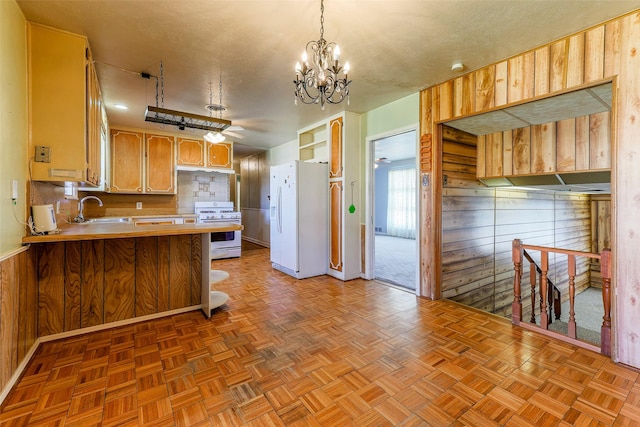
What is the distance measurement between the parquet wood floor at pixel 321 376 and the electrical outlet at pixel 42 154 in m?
1.44

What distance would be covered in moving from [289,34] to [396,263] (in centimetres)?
445

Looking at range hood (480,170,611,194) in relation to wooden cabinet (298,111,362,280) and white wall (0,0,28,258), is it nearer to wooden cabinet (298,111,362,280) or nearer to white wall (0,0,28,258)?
wooden cabinet (298,111,362,280)

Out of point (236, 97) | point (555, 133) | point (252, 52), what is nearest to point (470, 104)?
point (555, 133)

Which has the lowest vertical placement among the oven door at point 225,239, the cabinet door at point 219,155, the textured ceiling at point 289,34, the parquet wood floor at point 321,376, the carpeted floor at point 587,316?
the carpeted floor at point 587,316

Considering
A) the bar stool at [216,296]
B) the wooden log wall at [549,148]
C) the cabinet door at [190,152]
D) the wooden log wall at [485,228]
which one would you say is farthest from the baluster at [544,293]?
the cabinet door at [190,152]

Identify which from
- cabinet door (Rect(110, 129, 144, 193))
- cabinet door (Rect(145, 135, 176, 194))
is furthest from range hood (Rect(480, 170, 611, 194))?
cabinet door (Rect(110, 129, 144, 193))

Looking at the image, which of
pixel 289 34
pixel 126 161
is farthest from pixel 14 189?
pixel 126 161

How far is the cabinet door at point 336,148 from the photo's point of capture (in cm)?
424

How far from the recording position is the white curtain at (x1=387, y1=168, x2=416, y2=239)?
28.8 ft

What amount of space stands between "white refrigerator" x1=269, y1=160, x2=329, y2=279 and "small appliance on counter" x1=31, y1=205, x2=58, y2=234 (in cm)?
264

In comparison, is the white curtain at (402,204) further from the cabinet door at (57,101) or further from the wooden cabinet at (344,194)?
the cabinet door at (57,101)

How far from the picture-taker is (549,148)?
3180 mm

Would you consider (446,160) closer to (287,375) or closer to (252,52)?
(252,52)

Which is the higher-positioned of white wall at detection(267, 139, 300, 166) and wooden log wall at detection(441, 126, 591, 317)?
white wall at detection(267, 139, 300, 166)
